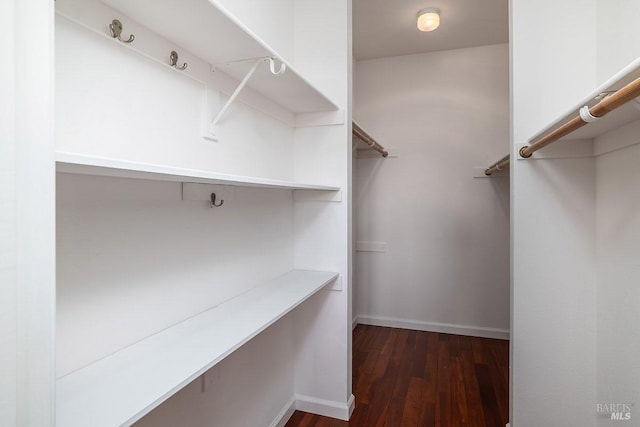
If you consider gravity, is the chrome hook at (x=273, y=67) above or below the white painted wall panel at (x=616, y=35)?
below

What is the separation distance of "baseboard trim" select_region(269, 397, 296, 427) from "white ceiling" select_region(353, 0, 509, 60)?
2.77m

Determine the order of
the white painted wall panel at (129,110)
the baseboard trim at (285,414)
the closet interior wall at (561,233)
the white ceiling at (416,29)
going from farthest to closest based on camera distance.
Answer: the white ceiling at (416,29) → the baseboard trim at (285,414) → the closet interior wall at (561,233) → the white painted wall panel at (129,110)

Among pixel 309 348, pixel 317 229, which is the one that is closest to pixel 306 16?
pixel 317 229

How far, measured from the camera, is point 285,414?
6.46 ft

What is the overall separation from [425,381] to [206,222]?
203 cm

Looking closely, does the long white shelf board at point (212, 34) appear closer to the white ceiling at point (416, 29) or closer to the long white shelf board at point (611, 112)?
the long white shelf board at point (611, 112)

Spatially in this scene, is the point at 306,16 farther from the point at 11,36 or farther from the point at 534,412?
the point at 534,412

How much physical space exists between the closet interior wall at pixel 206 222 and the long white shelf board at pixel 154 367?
0.05 metres

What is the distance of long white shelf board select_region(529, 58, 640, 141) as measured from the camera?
85cm

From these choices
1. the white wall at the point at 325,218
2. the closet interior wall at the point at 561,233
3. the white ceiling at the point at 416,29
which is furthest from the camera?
the white ceiling at the point at 416,29

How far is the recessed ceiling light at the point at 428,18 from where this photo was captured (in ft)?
8.46

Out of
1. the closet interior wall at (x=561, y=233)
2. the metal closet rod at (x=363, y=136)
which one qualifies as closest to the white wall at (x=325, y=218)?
the metal closet rod at (x=363, y=136)

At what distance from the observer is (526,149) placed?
161 cm

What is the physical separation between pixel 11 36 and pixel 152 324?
0.83 meters
